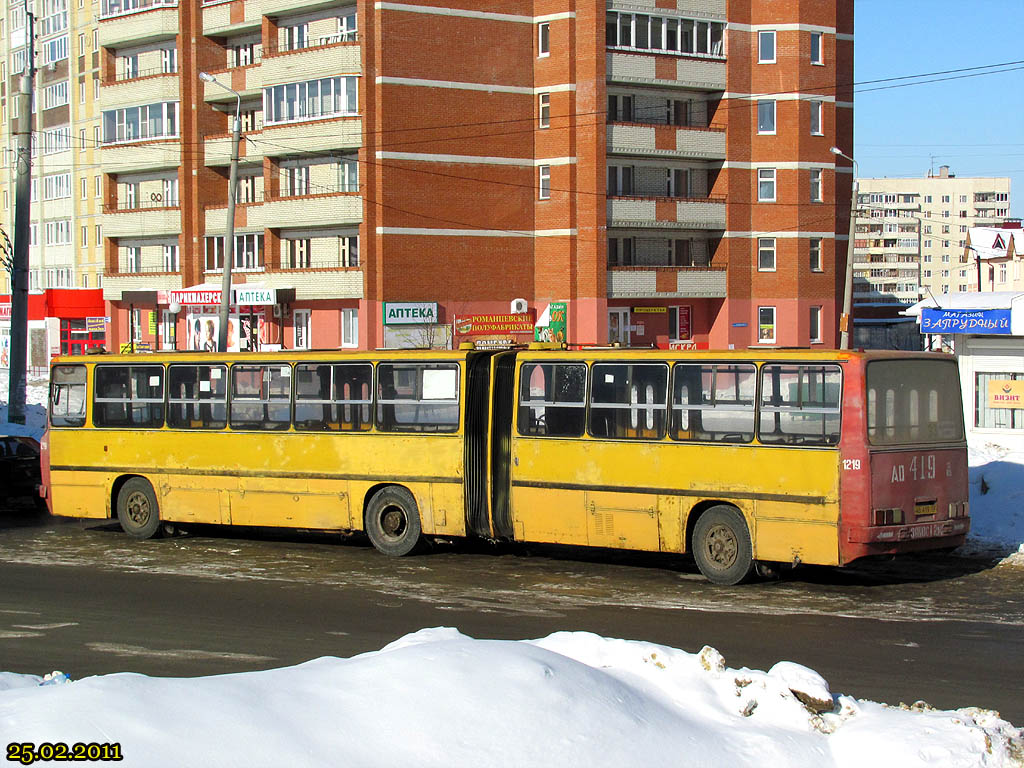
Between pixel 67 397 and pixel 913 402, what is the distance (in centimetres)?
1292

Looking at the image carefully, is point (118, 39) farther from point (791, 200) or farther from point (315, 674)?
point (315, 674)

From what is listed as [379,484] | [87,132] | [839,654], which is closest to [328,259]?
[87,132]

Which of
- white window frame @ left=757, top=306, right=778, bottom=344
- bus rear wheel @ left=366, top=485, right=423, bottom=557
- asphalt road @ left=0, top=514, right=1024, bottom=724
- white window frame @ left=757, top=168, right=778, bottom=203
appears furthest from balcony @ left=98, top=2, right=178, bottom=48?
bus rear wheel @ left=366, top=485, right=423, bottom=557

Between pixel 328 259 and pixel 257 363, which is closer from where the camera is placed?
pixel 257 363

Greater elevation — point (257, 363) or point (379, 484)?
point (257, 363)

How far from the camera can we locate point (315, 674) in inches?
257

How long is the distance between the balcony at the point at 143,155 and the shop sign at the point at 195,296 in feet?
38.9

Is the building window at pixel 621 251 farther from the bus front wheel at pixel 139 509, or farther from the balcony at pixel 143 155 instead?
the bus front wheel at pixel 139 509

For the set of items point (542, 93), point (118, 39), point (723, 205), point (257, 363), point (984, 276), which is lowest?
point (257, 363)

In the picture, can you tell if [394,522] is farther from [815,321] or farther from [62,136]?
[62,136]

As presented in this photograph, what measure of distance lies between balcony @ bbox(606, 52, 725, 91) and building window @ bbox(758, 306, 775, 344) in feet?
34.8

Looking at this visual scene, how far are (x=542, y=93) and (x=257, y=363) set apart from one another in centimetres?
3867

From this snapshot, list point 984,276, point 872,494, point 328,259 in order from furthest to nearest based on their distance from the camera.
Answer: point 328,259 → point 984,276 → point 872,494

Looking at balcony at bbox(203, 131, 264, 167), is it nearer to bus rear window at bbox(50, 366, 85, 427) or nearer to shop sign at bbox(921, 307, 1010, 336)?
bus rear window at bbox(50, 366, 85, 427)
